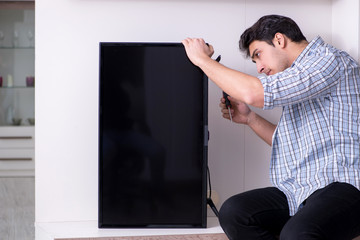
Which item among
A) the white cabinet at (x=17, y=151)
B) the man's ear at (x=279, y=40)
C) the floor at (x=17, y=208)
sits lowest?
the floor at (x=17, y=208)

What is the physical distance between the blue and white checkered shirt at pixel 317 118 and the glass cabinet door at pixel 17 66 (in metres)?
3.15

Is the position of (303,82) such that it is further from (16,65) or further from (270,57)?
(16,65)

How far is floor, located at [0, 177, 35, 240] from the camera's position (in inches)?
102

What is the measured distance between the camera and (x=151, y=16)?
237 centimetres

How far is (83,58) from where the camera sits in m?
2.35

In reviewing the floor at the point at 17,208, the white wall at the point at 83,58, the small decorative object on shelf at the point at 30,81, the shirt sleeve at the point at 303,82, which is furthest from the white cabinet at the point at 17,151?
the shirt sleeve at the point at 303,82

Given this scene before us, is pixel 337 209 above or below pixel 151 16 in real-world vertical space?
below

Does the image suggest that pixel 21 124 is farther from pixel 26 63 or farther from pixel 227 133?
pixel 227 133

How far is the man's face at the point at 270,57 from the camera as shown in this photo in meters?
1.82

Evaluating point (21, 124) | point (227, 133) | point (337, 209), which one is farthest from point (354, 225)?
point (21, 124)

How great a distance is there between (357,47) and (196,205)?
0.96 m

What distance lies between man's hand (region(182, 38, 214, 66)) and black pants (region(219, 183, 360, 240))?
20.4 inches

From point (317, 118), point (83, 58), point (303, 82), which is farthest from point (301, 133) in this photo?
point (83, 58)

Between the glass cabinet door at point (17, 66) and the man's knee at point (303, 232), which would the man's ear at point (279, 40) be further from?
the glass cabinet door at point (17, 66)
